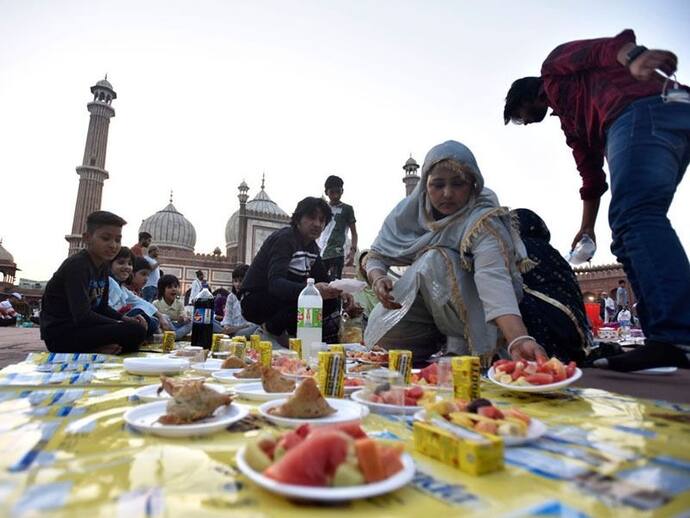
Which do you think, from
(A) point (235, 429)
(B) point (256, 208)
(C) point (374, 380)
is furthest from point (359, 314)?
(B) point (256, 208)

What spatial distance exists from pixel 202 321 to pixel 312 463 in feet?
7.94

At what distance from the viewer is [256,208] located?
1975 centimetres

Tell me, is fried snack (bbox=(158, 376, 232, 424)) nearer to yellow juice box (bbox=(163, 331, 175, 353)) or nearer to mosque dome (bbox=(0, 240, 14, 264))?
yellow juice box (bbox=(163, 331, 175, 353))

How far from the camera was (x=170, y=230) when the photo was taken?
2109cm

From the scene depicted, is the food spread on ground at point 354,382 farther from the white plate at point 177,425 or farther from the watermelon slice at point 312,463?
the watermelon slice at point 312,463

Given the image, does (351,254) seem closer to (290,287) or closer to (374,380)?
(290,287)

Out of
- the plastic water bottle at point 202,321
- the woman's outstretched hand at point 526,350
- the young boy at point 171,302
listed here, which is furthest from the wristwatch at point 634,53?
the young boy at point 171,302

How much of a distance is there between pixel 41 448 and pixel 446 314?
1.78m

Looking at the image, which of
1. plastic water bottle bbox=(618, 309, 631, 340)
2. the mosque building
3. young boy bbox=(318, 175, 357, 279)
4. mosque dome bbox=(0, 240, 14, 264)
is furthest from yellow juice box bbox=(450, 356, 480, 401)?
mosque dome bbox=(0, 240, 14, 264)

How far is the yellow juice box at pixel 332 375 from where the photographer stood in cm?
124

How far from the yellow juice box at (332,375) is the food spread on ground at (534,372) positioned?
514 millimetres

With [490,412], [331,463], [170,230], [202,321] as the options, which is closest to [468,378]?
[490,412]

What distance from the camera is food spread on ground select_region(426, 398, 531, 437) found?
0.79m

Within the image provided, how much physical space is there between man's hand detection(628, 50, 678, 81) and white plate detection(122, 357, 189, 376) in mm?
2151
